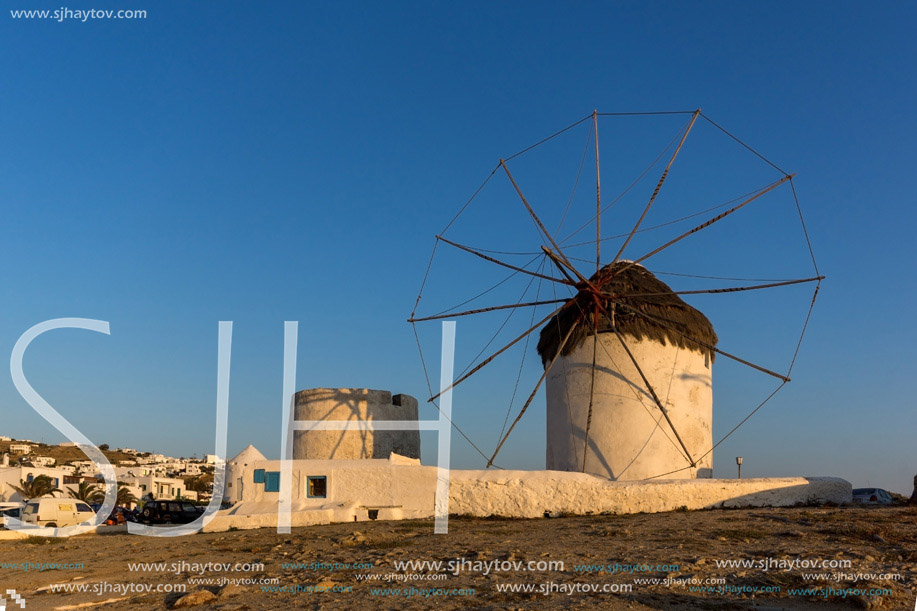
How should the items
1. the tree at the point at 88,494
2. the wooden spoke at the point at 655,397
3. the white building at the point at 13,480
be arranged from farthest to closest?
the white building at the point at 13,480
the tree at the point at 88,494
the wooden spoke at the point at 655,397

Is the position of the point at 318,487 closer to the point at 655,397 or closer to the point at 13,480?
the point at 655,397

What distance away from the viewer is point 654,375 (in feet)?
56.9

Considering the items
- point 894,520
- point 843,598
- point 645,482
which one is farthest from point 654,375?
point 843,598

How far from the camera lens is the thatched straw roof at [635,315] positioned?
17.5 metres

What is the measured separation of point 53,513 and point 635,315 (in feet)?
50.7

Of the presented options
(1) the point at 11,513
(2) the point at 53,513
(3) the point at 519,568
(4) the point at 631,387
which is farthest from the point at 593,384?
(1) the point at 11,513

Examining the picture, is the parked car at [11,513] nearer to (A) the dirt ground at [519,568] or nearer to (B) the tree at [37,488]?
(B) the tree at [37,488]

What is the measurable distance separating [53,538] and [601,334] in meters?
12.7

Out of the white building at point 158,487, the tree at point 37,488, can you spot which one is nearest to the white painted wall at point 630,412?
the tree at point 37,488

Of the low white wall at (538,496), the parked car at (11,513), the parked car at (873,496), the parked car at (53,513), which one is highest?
the low white wall at (538,496)

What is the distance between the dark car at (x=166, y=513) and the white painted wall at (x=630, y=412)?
9.28 m

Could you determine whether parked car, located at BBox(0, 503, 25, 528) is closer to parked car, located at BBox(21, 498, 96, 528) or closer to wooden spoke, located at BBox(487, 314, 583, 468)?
parked car, located at BBox(21, 498, 96, 528)

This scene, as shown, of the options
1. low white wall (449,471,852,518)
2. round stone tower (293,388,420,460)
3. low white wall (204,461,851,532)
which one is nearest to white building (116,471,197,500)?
round stone tower (293,388,420,460)

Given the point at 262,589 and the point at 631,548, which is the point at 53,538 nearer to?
the point at 262,589
